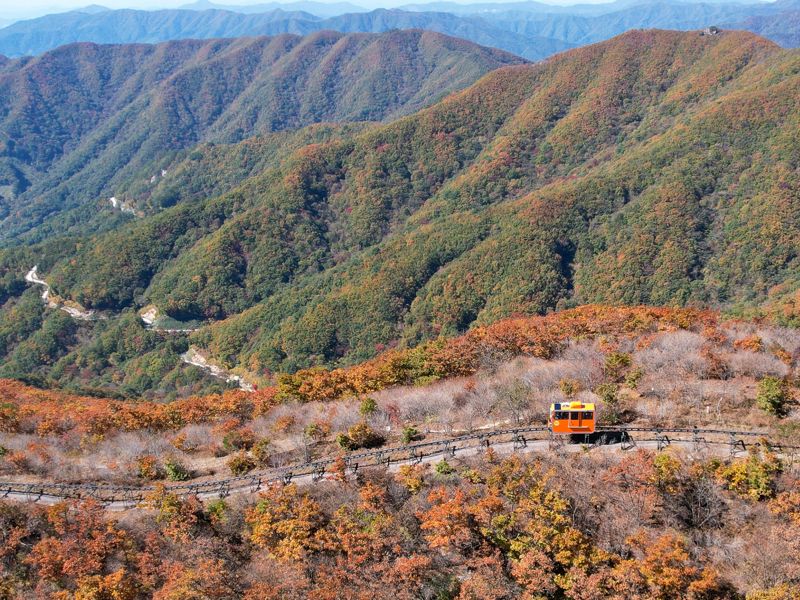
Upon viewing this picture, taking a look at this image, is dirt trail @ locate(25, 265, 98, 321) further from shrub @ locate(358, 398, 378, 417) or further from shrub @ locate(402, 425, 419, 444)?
shrub @ locate(402, 425, 419, 444)

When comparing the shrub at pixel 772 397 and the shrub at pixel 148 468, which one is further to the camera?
the shrub at pixel 148 468

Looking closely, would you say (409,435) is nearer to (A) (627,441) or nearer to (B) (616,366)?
(A) (627,441)

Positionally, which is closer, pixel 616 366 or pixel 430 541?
pixel 430 541

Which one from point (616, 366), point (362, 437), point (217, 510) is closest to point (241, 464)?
point (217, 510)

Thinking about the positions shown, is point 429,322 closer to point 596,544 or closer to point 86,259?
point 596,544

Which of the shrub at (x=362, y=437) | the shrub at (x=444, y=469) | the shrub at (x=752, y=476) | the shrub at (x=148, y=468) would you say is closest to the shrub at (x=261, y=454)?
the shrub at (x=362, y=437)

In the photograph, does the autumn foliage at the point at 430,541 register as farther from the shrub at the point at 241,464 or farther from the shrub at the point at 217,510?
the shrub at the point at 241,464

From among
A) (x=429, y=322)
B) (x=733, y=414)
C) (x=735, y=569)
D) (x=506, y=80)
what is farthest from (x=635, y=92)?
(x=735, y=569)
